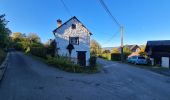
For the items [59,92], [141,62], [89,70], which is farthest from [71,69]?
[141,62]

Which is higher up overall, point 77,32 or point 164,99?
point 77,32

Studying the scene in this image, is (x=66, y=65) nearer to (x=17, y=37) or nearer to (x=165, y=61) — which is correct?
(x=165, y=61)

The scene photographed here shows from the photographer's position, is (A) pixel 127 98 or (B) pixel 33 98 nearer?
(B) pixel 33 98

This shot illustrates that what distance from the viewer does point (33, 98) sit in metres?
9.55

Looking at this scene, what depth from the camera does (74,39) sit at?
31750 mm

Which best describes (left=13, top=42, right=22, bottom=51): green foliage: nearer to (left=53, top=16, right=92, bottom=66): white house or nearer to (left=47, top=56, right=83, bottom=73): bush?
(left=53, top=16, right=92, bottom=66): white house

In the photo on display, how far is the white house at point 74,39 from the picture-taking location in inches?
1232

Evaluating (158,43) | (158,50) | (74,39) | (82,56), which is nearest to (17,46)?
(74,39)

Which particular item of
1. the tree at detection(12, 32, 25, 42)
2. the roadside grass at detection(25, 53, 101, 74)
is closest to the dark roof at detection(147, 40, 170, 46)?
the roadside grass at detection(25, 53, 101, 74)

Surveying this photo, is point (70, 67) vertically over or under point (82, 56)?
under

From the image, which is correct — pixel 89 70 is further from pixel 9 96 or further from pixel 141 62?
pixel 141 62

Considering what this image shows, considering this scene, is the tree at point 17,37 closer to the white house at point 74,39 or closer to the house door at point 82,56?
the white house at point 74,39

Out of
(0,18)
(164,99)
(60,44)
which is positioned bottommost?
(164,99)

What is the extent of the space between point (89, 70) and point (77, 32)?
33.6 feet
